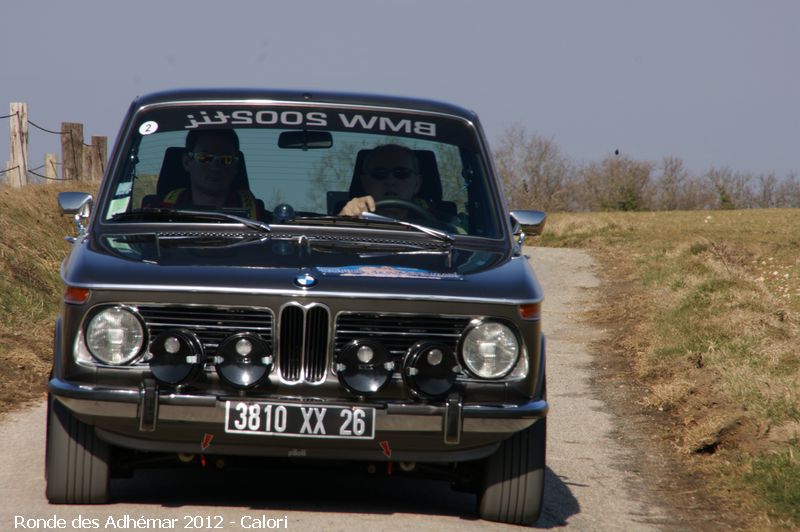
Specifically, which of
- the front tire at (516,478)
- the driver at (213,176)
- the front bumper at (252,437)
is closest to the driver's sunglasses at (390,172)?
the driver at (213,176)

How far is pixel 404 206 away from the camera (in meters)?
6.27

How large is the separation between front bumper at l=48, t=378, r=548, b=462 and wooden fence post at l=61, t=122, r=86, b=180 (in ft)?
58.4

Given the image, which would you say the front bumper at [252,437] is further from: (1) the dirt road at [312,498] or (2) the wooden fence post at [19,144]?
(2) the wooden fence post at [19,144]

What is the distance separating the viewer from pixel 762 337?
11406 mm

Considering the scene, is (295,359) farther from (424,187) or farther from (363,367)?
(424,187)

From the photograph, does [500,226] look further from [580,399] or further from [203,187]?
[580,399]

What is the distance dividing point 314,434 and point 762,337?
737 cm

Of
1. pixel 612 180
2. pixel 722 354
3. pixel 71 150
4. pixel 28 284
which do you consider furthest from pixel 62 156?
pixel 612 180

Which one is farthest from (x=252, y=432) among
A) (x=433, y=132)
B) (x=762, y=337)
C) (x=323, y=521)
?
(x=762, y=337)

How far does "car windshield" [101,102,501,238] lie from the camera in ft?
20.5

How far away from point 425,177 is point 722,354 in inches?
199

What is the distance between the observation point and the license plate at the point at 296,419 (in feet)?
16.0

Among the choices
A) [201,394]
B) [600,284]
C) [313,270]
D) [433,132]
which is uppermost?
[433,132]

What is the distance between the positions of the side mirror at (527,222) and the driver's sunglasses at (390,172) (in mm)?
617
